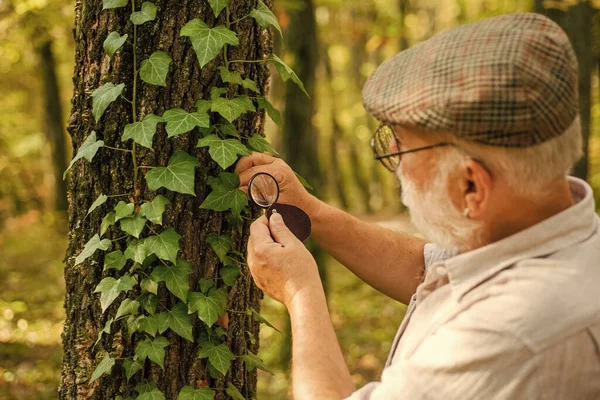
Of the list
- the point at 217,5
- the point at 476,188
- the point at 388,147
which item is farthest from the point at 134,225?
the point at 476,188

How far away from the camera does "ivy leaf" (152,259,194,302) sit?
224 cm

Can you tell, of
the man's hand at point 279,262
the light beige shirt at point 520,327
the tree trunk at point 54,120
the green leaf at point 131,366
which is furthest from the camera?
the tree trunk at point 54,120

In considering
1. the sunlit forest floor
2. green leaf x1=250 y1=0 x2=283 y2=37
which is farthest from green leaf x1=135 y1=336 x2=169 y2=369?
the sunlit forest floor

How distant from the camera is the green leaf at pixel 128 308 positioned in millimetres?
2264

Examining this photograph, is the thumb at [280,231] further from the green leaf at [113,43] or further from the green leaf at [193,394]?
the green leaf at [113,43]

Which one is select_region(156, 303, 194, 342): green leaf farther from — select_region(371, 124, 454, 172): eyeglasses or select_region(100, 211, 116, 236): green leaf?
select_region(371, 124, 454, 172): eyeglasses

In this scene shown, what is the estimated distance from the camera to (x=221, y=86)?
2.28 metres

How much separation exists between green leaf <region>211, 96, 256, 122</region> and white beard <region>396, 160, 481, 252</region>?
61 cm

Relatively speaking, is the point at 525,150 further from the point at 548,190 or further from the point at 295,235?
the point at 295,235

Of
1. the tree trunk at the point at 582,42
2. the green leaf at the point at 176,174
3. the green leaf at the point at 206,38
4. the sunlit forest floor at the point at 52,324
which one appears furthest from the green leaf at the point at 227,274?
the tree trunk at the point at 582,42

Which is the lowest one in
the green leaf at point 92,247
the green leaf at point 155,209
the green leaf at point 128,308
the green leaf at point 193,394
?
the green leaf at point 193,394

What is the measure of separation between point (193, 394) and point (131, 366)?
24 cm

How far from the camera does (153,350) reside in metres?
2.27

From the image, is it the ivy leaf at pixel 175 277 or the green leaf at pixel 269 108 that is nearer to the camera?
the ivy leaf at pixel 175 277
